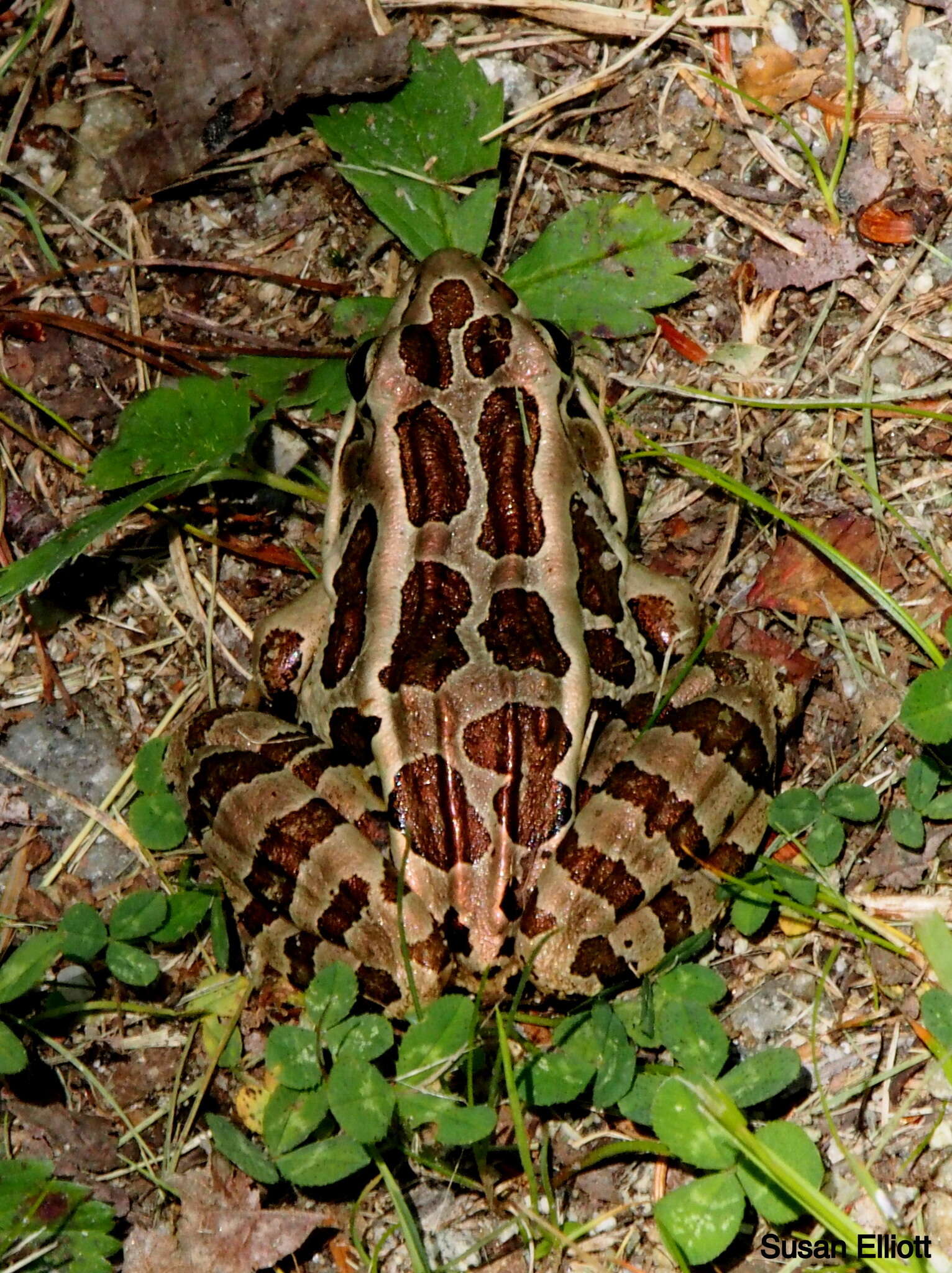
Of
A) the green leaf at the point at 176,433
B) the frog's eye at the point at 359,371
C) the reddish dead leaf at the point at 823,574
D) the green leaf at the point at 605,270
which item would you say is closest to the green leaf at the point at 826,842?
the reddish dead leaf at the point at 823,574

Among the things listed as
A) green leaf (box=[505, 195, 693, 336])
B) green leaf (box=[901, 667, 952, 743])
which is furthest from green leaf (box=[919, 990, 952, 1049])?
green leaf (box=[505, 195, 693, 336])

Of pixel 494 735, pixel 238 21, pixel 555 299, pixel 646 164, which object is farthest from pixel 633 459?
pixel 238 21

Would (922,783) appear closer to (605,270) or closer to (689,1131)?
(689,1131)

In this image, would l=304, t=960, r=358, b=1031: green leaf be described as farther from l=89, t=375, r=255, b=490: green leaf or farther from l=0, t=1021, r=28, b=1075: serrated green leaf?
l=89, t=375, r=255, b=490: green leaf

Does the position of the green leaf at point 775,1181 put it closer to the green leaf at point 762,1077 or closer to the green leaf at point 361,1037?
the green leaf at point 762,1077

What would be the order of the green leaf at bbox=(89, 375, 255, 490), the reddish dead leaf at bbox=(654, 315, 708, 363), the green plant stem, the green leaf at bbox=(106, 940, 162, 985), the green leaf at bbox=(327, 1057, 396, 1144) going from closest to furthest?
the green plant stem
the green leaf at bbox=(327, 1057, 396, 1144)
the green leaf at bbox=(106, 940, 162, 985)
the green leaf at bbox=(89, 375, 255, 490)
the reddish dead leaf at bbox=(654, 315, 708, 363)

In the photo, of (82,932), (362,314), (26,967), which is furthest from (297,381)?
(26,967)
